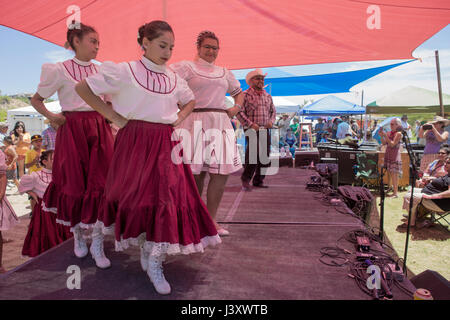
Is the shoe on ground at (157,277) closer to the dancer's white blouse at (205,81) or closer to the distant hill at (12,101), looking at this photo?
the dancer's white blouse at (205,81)

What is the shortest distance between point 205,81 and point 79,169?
1096mm

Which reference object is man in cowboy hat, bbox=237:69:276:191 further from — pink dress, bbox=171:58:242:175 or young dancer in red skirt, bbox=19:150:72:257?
young dancer in red skirt, bbox=19:150:72:257

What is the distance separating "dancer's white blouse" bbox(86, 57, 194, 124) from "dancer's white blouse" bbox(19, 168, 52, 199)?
6.46 feet

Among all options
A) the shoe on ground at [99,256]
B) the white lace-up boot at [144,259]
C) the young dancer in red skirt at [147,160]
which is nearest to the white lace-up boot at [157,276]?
the young dancer in red skirt at [147,160]

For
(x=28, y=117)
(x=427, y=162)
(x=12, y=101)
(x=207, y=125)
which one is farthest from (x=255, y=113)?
(x=12, y=101)

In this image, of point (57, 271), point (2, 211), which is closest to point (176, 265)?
point (57, 271)

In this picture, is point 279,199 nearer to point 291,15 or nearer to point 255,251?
point 255,251

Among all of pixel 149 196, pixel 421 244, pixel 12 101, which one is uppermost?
pixel 12 101

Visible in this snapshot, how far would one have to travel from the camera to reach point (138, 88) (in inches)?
56.7

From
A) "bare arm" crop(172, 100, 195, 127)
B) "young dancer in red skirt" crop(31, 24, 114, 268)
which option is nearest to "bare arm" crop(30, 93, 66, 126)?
"young dancer in red skirt" crop(31, 24, 114, 268)

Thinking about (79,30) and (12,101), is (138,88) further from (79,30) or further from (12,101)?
(12,101)

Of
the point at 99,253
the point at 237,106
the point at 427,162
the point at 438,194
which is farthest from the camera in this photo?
the point at 427,162

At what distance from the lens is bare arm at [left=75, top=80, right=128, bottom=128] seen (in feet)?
4.76
